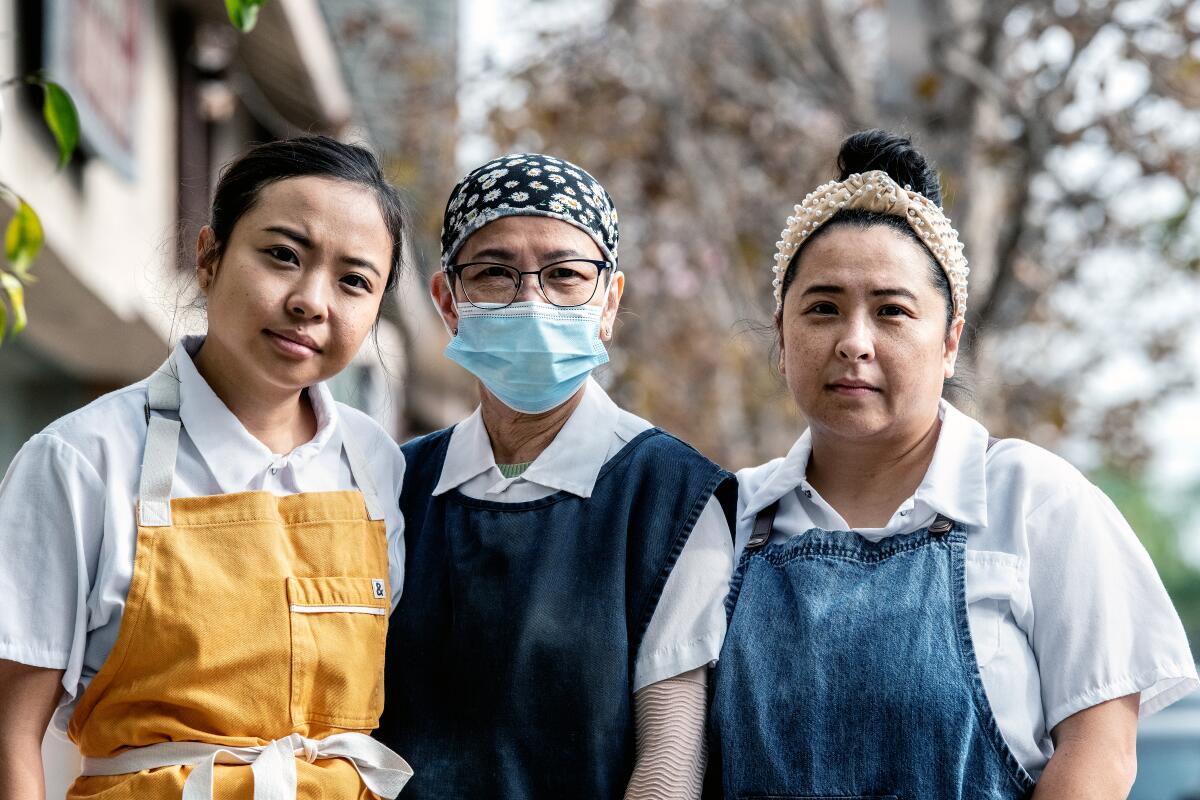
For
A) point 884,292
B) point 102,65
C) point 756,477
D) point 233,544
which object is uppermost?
point 102,65

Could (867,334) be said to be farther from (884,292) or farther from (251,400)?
(251,400)

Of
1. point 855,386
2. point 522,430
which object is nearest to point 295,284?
point 522,430

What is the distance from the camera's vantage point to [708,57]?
9445mm

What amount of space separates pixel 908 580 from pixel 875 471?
30 cm

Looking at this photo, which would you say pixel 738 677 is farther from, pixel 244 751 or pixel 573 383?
pixel 244 751

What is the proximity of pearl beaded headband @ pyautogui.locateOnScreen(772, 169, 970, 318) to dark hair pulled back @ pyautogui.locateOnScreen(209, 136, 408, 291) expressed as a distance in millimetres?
796

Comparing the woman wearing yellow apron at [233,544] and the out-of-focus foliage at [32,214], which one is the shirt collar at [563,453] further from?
the out-of-focus foliage at [32,214]

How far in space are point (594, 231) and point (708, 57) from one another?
678 cm

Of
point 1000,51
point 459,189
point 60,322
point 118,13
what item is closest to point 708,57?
point 1000,51

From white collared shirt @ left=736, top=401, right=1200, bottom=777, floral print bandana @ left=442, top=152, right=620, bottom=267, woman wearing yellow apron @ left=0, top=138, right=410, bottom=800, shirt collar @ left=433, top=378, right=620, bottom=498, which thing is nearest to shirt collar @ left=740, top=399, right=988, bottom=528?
white collared shirt @ left=736, top=401, right=1200, bottom=777

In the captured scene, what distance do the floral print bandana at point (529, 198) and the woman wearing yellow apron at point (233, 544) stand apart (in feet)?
0.48

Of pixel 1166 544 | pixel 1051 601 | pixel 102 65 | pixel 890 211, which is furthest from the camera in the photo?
pixel 1166 544

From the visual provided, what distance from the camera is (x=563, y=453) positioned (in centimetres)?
296

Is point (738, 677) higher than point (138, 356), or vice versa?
point (138, 356)
